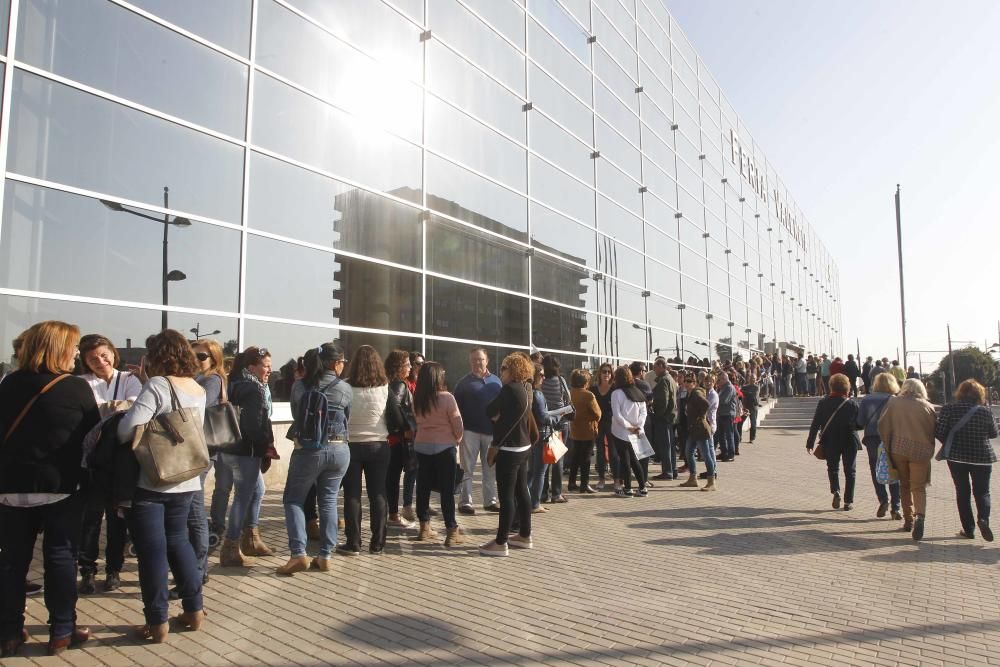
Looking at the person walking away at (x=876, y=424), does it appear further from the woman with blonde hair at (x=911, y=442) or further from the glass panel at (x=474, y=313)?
the glass panel at (x=474, y=313)

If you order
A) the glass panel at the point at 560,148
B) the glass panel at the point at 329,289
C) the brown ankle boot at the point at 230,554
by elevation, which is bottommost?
the brown ankle boot at the point at 230,554

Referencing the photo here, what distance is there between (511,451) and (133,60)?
6966mm

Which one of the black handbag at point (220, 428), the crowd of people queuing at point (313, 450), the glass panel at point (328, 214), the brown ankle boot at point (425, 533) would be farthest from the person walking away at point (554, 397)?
the black handbag at point (220, 428)

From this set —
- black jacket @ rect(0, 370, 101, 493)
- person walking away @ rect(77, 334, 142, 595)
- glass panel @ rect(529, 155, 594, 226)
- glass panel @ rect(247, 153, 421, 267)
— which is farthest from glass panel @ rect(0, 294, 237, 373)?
glass panel @ rect(529, 155, 594, 226)

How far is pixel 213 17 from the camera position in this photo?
33.7ft

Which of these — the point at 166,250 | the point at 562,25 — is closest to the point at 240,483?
the point at 166,250

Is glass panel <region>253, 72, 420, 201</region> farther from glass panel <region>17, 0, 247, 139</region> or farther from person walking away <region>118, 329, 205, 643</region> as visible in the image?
person walking away <region>118, 329, 205, 643</region>

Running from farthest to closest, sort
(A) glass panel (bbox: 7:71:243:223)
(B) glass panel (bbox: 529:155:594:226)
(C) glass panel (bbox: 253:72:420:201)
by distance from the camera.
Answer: (B) glass panel (bbox: 529:155:594:226) < (C) glass panel (bbox: 253:72:420:201) < (A) glass panel (bbox: 7:71:243:223)

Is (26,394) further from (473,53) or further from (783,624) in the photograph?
(473,53)

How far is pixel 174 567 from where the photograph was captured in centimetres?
424

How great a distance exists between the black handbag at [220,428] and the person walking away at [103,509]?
58cm

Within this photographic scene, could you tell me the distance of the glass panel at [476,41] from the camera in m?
14.8

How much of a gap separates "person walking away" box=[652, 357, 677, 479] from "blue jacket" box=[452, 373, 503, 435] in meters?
3.78

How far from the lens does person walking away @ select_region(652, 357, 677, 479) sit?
10.6 metres
